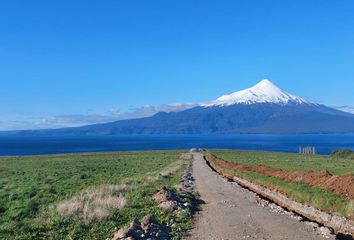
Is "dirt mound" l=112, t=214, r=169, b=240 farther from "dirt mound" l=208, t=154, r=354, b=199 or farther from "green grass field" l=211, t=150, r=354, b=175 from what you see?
"green grass field" l=211, t=150, r=354, b=175

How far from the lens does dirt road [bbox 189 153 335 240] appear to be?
17344 mm

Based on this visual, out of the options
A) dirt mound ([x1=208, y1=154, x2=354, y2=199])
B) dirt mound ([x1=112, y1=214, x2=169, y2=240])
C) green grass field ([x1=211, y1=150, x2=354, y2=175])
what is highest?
dirt mound ([x1=112, y1=214, x2=169, y2=240])

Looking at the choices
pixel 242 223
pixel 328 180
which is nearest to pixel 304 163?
pixel 328 180

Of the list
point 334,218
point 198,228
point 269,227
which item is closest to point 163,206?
point 198,228

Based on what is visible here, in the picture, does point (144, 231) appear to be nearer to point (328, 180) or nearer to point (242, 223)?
point (242, 223)

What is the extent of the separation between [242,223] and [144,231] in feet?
16.8

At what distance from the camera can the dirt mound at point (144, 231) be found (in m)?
15.4

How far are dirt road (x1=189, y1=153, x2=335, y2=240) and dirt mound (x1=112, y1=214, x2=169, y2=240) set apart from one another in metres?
1.15

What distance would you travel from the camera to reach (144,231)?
53.9 ft

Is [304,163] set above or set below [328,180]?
below

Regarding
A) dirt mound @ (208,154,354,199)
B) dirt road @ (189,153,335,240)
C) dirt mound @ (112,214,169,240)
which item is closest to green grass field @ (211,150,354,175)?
dirt mound @ (208,154,354,199)

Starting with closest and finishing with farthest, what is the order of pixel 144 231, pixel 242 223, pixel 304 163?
pixel 144 231, pixel 242 223, pixel 304 163

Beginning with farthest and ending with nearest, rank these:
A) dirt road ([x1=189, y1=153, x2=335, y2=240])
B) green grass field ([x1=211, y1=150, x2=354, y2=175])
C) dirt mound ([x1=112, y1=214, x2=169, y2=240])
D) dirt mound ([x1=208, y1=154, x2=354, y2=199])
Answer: green grass field ([x1=211, y1=150, x2=354, y2=175])
dirt mound ([x1=208, y1=154, x2=354, y2=199])
dirt road ([x1=189, y1=153, x2=335, y2=240])
dirt mound ([x1=112, y1=214, x2=169, y2=240])

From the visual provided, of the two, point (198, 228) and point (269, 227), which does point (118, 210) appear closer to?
point (198, 228)
